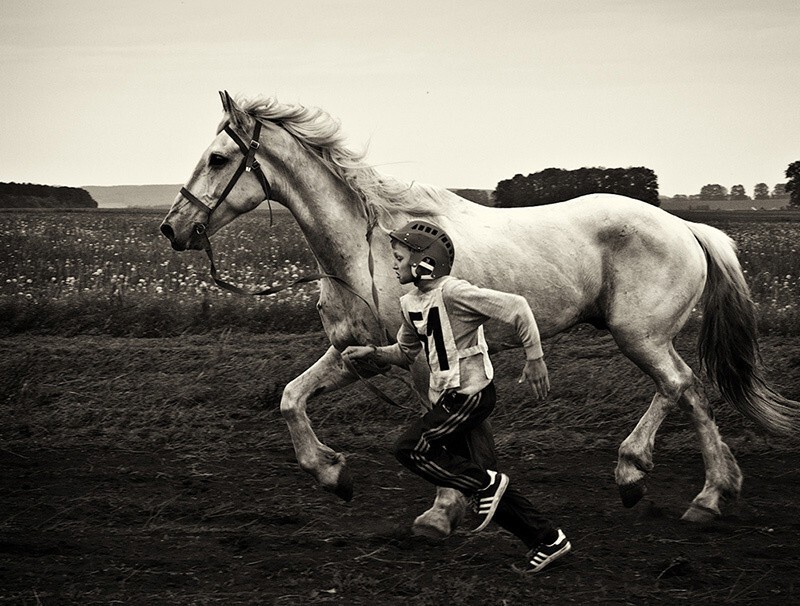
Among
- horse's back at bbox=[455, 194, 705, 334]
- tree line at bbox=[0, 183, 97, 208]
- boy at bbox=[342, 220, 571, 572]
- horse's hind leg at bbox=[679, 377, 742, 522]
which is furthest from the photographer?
tree line at bbox=[0, 183, 97, 208]

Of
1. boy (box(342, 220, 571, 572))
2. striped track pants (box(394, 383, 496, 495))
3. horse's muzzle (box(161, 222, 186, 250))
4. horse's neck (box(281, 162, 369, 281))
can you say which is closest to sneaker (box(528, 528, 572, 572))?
boy (box(342, 220, 571, 572))

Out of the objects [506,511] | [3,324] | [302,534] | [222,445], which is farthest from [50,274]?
[506,511]

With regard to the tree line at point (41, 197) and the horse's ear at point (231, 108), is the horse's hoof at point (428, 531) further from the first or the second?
the tree line at point (41, 197)

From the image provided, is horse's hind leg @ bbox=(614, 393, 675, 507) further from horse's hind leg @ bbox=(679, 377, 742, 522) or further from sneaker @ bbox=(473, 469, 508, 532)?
sneaker @ bbox=(473, 469, 508, 532)

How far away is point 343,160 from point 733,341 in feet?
9.10

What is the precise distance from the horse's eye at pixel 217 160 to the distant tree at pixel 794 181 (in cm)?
1520

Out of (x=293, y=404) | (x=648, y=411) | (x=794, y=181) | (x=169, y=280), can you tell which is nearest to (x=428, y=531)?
(x=293, y=404)

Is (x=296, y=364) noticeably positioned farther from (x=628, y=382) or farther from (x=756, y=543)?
(x=756, y=543)

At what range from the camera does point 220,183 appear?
5602 millimetres

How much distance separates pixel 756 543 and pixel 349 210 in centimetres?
276

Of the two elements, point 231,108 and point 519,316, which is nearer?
point 519,316

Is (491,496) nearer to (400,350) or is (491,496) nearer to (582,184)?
(400,350)

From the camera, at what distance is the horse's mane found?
5727mm

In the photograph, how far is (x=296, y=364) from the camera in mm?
9250
